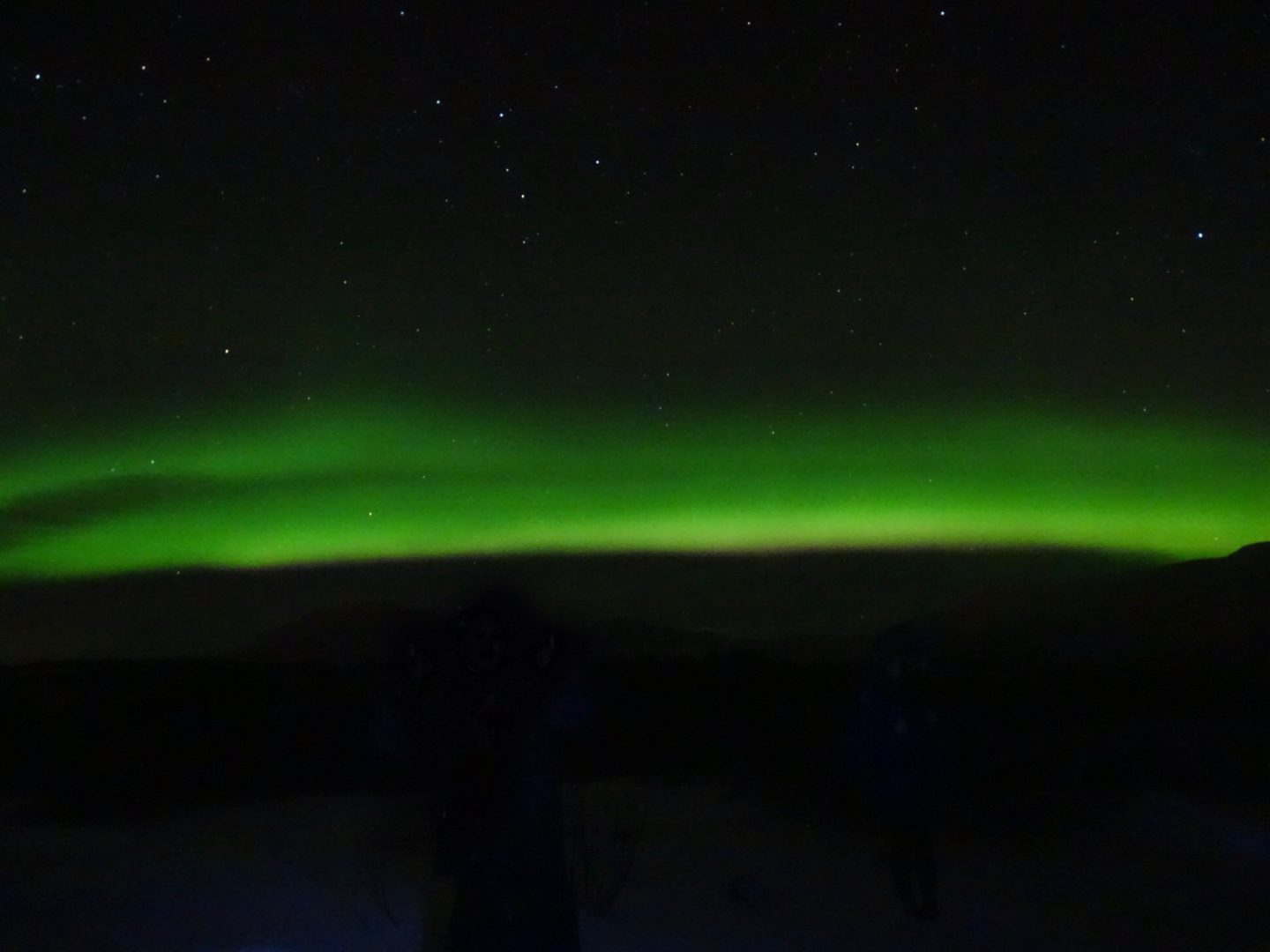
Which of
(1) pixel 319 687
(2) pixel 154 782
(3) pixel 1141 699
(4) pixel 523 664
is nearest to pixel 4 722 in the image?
(2) pixel 154 782

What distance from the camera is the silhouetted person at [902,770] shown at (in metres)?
6.01

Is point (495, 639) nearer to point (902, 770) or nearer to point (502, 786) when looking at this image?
point (502, 786)

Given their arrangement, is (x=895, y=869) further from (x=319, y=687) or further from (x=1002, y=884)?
(x=319, y=687)

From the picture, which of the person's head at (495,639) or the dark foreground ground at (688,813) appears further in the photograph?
the dark foreground ground at (688,813)

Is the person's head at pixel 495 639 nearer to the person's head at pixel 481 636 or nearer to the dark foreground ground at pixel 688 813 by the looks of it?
the person's head at pixel 481 636

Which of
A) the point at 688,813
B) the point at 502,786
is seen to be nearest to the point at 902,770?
the point at 688,813

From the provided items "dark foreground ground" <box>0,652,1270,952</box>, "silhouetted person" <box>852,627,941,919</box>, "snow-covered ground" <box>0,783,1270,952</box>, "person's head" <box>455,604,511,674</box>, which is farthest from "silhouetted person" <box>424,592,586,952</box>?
"silhouetted person" <box>852,627,941,919</box>

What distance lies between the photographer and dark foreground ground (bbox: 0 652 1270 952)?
5809mm

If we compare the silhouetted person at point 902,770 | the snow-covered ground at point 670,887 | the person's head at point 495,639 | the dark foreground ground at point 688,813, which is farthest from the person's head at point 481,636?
the silhouetted person at point 902,770

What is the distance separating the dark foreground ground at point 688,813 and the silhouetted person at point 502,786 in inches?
14.4

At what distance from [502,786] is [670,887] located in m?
2.65

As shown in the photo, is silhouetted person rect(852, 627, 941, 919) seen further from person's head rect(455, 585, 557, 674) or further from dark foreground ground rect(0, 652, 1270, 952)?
person's head rect(455, 585, 557, 674)

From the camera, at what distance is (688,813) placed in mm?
8117

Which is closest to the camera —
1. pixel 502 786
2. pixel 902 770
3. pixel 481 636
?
pixel 502 786
